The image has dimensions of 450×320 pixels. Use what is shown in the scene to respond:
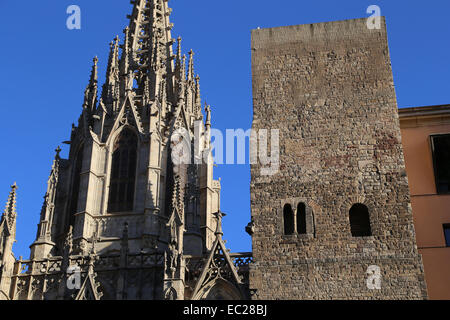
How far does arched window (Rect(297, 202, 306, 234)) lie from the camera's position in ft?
66.5

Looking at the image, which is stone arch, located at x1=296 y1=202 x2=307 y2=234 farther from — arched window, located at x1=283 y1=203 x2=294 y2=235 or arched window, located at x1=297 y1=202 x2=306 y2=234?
arched window, located at x1=283 y1=203 x2=294 y2=235

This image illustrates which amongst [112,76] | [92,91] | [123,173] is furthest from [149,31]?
[123,173]

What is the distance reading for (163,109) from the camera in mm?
34875

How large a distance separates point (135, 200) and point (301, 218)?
41.1 feet

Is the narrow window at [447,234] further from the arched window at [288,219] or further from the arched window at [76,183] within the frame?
the arched window at [76,183]

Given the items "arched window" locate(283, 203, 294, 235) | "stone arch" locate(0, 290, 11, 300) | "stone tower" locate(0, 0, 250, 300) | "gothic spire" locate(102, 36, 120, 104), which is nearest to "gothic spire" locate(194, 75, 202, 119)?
"stone tower" locate(0, 0, 250, 300)

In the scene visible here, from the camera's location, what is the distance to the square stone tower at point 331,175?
1938 centimetres

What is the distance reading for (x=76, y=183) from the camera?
33375 millimetres

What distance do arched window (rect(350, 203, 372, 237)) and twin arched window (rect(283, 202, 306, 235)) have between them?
4.14 ft

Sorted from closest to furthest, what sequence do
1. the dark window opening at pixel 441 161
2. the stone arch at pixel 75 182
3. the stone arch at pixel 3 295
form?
the dark window opening at pixel 441 161
the stone arch at pixel 3 295
the stone arch at pixel 75 182

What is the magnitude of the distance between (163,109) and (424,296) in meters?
18.6

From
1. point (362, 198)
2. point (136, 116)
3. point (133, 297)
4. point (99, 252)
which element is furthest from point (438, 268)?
point (136, 116)

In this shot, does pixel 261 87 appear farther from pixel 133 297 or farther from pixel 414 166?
pixel 133 297

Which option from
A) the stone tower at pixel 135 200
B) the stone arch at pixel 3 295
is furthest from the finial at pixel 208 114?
the stone arch at pixel 3 295
